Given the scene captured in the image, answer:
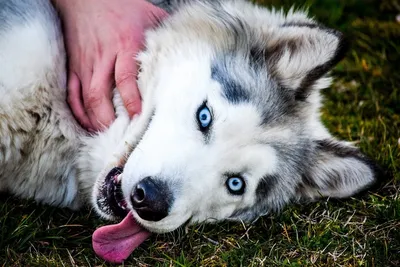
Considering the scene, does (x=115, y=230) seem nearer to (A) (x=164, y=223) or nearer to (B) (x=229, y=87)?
(A) (x=164, y=223)

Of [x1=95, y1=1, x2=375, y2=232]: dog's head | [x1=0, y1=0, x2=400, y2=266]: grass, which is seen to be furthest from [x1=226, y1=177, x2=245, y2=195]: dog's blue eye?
[x1=0, y1=0, x2=400, y2=266]: grass

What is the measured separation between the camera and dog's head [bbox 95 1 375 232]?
3.07 meters

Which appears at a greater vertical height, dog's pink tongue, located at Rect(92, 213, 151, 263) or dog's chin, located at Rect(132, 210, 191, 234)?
dog's chin, located at Rect(132, 210, 191, 234)

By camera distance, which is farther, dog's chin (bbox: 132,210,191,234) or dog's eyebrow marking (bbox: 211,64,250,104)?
dog's eyebrow marking (bbox: 211,64,250,104)

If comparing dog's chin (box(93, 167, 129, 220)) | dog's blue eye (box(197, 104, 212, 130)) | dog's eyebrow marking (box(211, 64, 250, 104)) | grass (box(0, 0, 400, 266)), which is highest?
dog's eyebrow marking (box(211, 64, 250, 104))

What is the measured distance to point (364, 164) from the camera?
3.62 metres

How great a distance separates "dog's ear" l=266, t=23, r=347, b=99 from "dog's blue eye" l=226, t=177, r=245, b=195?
596mm

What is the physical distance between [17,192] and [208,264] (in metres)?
1.17

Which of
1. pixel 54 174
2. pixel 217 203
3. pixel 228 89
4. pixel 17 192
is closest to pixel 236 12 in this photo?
pixel 228 89

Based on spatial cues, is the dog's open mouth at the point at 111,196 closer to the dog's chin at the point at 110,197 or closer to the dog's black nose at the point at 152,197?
the dog's chin at the point at 110,197

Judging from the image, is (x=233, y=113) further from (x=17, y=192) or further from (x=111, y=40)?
(x=17, y=192)

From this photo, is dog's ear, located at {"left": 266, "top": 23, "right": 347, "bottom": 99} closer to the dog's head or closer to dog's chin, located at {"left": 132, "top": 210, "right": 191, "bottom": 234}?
the dog's head

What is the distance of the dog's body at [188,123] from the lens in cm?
314

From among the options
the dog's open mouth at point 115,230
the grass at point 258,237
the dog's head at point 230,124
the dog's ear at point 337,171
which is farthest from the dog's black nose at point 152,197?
the dog's ear at point 337,171
